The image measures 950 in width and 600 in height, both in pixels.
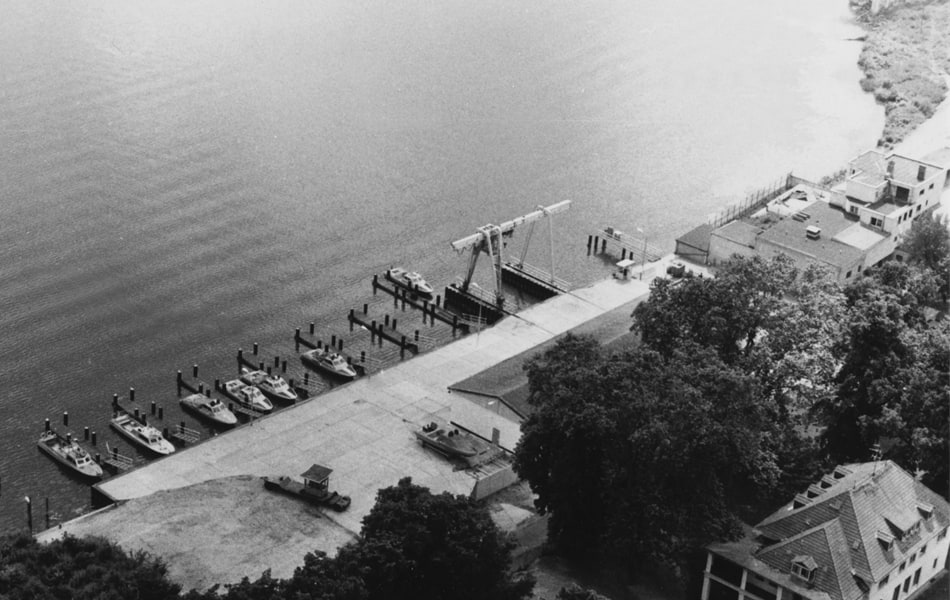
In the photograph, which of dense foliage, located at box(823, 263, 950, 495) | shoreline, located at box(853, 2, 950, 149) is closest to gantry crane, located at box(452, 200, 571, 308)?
dense foliage, located at box(823, 263, 950, 495)

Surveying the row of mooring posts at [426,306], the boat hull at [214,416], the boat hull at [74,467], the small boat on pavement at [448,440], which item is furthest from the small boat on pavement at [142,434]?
the row of mooring posts at [426,306]

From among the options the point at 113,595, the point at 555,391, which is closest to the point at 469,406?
the point at 555,391

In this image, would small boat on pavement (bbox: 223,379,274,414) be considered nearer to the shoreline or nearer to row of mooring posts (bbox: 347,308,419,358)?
row of mooring posts (bbox: 347,308,419,358)

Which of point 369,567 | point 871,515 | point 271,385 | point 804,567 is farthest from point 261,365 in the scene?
point 871,515

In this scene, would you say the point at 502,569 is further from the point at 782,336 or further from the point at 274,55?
the point at 274,55

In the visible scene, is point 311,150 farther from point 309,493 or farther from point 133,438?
point 309,493

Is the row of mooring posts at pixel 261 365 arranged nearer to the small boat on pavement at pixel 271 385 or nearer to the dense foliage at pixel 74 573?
the small boat on pavement at pixel 271 385
